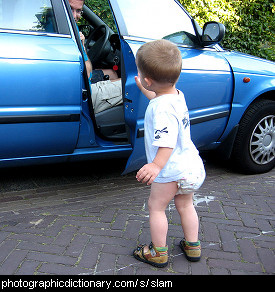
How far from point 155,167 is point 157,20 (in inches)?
68.6

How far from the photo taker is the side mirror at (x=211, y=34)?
3357 mm

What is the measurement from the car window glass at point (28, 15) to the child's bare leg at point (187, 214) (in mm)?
1635

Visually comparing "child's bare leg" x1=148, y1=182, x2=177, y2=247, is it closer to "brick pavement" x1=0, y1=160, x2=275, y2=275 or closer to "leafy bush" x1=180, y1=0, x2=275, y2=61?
"brick pavement" x1=0, y1=160, x2=275, y2=275

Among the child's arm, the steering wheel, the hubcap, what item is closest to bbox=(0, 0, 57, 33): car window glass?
the steering wheel

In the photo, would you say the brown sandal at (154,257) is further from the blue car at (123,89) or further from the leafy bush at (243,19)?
the leafy bush at (243,19)

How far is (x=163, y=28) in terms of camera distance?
131 inches

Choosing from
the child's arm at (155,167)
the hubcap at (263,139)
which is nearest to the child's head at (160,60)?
the child's arm at (155,167)

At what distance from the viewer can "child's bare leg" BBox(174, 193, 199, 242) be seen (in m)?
2.33

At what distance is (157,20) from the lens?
10.9 ft

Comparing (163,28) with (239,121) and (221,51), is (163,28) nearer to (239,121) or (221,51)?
(221,51)

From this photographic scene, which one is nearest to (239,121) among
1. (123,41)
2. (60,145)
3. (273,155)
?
(273,155)

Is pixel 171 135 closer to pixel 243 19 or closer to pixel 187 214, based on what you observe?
pixel 187 214
